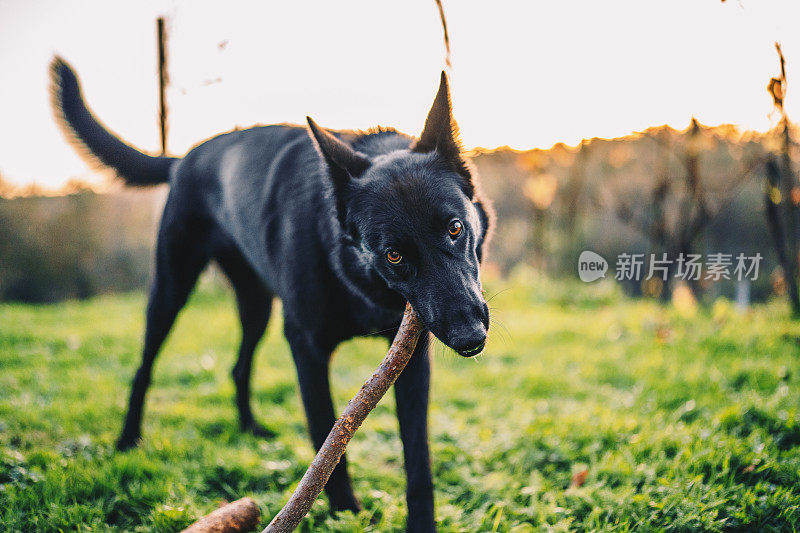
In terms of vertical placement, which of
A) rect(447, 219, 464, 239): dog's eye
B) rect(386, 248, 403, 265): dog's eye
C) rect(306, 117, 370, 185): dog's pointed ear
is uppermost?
rect(306, 117, 370, 185): dog's pointed ear

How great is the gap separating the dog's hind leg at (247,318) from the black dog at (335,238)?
0.16 metres

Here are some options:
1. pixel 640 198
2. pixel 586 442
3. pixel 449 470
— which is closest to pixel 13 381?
pixel 449 470

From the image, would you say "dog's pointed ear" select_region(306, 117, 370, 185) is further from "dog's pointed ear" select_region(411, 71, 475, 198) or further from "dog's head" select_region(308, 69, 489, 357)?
"dog's pointed ear" select_region(411, 71, 475, 198)

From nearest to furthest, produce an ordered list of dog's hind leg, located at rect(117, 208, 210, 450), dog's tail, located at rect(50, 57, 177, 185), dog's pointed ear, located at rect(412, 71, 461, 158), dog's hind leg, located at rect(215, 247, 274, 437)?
dog's pointed ear, located at rect(412, 71, 461, 158)
dog's hind leg, located at rect(117, 208, 210, 450)
dog's tail, located at rect(50, 57, 177, 185)
dog's hind leg, located at rect(215, 247, 274, 437)

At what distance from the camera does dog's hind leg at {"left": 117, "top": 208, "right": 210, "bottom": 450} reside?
9.90 feet

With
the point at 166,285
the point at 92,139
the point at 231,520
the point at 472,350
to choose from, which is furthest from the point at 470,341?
the point at 92,139

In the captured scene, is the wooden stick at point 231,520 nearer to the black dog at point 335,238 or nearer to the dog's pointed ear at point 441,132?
the black dog at point 335,238

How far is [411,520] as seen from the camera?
6.71 ft

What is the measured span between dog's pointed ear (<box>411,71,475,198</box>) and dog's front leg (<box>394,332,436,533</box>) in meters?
0.72

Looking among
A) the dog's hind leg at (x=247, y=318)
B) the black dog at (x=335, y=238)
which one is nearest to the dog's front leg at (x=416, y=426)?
the black dog at (x=335, y=238)

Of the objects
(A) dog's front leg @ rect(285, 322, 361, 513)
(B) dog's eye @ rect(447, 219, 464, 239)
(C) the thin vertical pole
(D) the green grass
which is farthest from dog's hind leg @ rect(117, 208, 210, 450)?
(C) the thin vertical pole

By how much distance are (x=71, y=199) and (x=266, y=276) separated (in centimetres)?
865

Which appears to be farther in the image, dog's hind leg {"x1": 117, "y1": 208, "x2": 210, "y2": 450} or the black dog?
dog's hind leg {"x1": 117, "y1": 208, "x2": 210, "y2": 450}

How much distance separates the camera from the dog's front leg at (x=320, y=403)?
2199 millimetres
